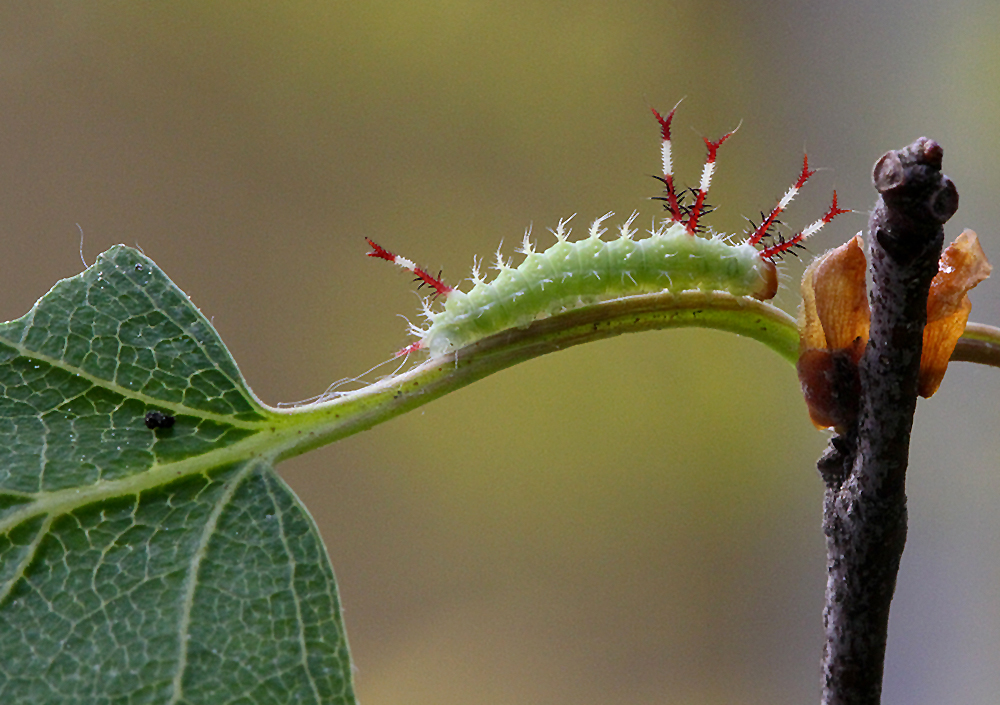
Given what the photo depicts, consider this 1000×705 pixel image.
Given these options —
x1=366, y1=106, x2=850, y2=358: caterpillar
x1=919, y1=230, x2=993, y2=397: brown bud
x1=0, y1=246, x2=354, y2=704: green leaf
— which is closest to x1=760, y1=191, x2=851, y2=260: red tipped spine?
x1=366, y1=106, x2=850, y2=358: caterpillar

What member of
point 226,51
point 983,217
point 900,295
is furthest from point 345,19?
point 900,295

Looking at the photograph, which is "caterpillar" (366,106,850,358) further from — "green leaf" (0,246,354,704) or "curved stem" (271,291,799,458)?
"green leaf" (0,246,354,704)

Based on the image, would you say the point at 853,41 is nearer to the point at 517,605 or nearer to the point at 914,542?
the point at 914,542

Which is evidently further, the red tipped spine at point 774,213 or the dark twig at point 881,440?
the red tipped spine at point 774,213

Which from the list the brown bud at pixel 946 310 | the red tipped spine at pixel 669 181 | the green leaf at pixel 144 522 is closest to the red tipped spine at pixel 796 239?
the red tipped spine at pixel 669 181

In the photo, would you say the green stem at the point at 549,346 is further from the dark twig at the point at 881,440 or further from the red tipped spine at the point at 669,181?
the red tipped spine at the point at 669,181

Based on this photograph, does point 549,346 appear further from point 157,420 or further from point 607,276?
point 157,420
